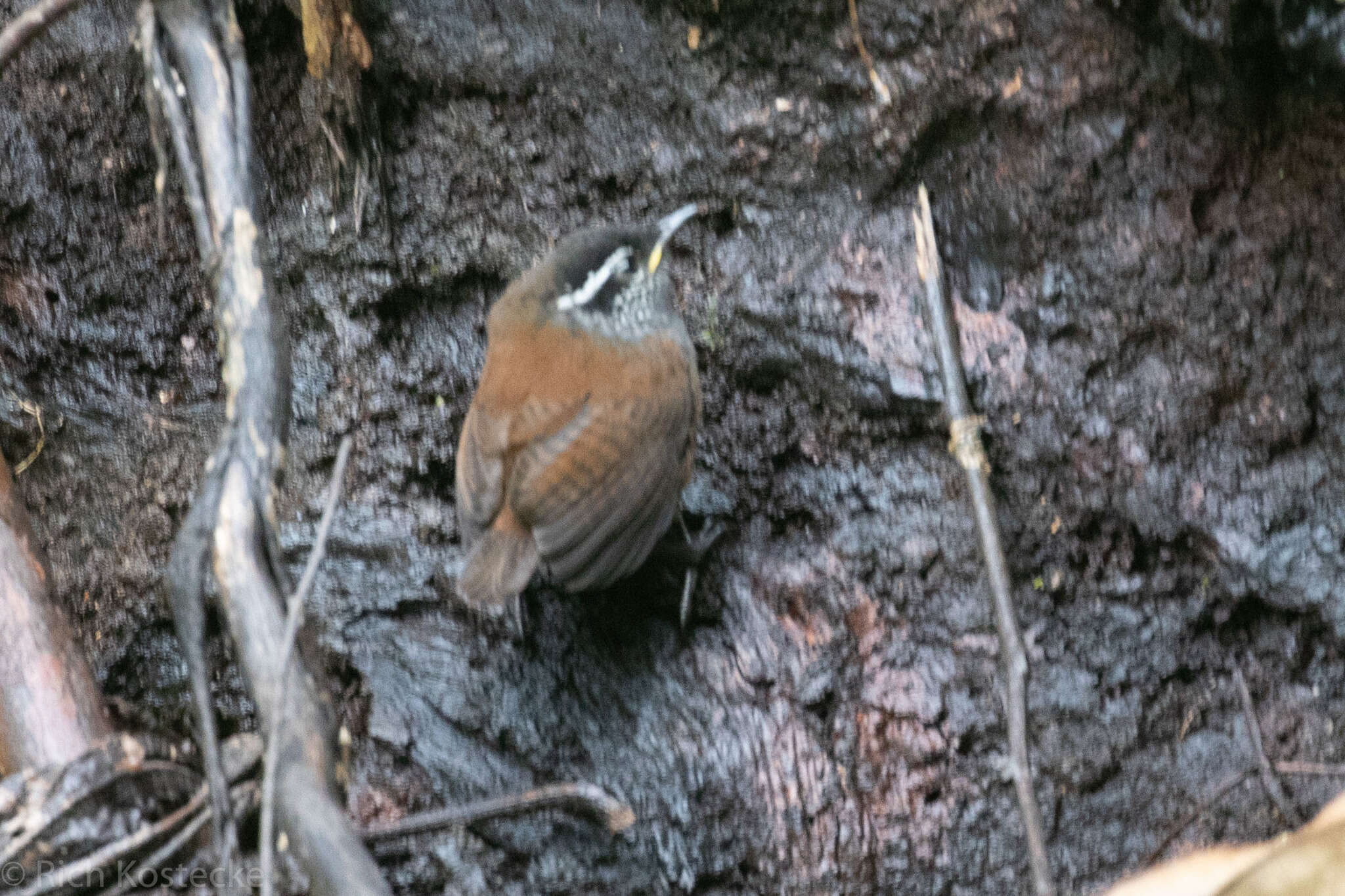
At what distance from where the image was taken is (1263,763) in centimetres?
277

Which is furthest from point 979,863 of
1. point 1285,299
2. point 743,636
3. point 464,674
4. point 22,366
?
point 22,366

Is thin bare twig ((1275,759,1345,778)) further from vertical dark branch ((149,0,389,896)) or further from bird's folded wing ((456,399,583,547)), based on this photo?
vertical dark branch ((149,0,389,896))

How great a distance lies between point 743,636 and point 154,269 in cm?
231

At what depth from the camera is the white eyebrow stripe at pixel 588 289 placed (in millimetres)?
2969

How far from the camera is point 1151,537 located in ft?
9.89

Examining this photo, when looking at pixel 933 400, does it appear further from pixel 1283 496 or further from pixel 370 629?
pixel 370 629

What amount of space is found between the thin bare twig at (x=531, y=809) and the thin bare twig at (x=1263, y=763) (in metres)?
1.56

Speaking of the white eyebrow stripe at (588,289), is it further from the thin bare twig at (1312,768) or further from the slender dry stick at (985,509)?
the thin bare twig at (1312,768)

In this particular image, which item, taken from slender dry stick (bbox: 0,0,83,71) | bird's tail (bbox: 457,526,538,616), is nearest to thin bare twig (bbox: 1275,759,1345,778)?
bird's tail (bbox: 457,526,538,616)

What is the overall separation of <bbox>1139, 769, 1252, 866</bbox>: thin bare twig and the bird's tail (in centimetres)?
166

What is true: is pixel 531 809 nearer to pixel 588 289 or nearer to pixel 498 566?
pixel 498 566

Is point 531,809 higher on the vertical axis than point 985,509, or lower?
lower

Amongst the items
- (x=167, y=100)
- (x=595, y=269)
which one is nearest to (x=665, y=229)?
(x=595, y=269)

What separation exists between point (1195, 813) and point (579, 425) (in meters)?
1.79
